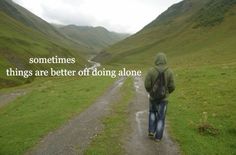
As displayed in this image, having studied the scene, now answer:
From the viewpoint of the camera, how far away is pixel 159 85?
15.0 m

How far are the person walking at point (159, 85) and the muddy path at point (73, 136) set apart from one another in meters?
3.14

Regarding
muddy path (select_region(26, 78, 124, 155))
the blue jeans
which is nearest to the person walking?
the blue jeans

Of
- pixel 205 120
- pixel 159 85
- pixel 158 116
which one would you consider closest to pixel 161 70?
pixel 159 85

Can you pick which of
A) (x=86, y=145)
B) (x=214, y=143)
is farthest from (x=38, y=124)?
(x=214, y=143)

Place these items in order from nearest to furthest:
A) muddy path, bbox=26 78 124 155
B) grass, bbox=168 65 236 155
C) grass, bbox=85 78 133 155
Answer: grass, bbox=85 78 133 155
muddy path, bbox=26 78 124 155
grass, bbox=168 65 236 155

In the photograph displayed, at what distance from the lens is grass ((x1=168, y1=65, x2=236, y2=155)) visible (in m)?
14.9

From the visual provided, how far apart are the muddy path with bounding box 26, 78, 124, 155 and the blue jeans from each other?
2819mm

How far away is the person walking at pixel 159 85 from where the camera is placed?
1498 cm

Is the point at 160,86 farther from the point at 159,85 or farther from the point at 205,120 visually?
the point at 205,120

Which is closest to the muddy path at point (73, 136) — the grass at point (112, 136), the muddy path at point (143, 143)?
the grass at point (112, 136)

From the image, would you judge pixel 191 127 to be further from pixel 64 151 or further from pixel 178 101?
pixel 178 101

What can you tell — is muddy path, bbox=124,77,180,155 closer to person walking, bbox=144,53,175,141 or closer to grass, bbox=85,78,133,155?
grass, bbox=85,78,133,155

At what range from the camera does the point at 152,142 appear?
50.0 ft

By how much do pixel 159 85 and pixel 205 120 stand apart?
13.5 feet
